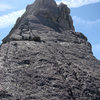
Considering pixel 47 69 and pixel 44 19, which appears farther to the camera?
pixel 44 19

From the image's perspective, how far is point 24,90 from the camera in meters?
18.8

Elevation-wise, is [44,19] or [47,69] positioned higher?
[44,19]

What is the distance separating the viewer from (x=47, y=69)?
22.7 metres

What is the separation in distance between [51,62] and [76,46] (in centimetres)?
956

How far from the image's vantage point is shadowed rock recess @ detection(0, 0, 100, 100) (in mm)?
19141

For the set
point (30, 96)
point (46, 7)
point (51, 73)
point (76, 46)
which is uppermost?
point (46, 7)

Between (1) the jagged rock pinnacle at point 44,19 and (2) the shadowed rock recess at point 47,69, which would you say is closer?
(2) the shadowed rock recess at point 47,69

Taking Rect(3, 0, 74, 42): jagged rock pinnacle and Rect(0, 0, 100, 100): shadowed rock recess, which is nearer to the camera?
Rect(0, 0, 100, 100): shadowed rock recess

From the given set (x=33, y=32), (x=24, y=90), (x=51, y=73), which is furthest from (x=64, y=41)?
(x=24, y=90)

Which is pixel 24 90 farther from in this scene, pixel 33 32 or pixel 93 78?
pixel 33 32

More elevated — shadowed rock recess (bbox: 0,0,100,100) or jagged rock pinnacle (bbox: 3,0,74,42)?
jagged rock pinnacle (bbox: 3,0,74,42)

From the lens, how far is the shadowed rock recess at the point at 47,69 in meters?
19.1

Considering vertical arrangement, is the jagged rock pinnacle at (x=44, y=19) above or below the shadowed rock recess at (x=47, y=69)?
above

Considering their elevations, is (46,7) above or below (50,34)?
above
